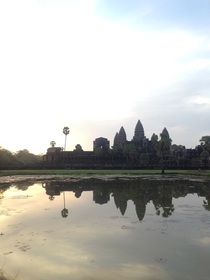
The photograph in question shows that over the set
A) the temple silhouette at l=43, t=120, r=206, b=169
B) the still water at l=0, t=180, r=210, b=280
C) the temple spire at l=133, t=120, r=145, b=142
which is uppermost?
the temple spire at l=133, t=120, r=145, b=142

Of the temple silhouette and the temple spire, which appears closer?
the temple silhouette

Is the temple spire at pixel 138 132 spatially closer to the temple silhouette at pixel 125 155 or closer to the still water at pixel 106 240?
the temple silhouette at pixel 125 155

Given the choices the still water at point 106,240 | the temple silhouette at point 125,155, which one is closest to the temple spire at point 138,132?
the temple silhouette at point 125,155

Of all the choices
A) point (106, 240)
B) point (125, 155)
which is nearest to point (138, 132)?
point (125, 155)

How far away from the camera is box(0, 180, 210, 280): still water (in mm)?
10758

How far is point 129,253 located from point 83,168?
6628 centimetres

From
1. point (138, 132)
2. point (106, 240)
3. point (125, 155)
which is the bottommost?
point (106, 240)

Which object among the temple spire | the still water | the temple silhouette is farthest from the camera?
the temple spire

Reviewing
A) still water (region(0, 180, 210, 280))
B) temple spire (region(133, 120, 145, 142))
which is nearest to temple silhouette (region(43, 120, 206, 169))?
temple spire (region(133, 120, 145, 142))

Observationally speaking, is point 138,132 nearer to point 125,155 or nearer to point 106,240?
point 125,155

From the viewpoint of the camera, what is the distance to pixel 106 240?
1451 centimetres

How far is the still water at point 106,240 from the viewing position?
10758 millimetres

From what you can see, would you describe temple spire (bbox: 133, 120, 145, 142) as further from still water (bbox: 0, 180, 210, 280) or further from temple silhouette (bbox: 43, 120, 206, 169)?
still water (bbox: 0, 180, 210, 280)

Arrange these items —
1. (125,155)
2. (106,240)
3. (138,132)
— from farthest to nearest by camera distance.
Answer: (138,132), (125,155), (106,240)
